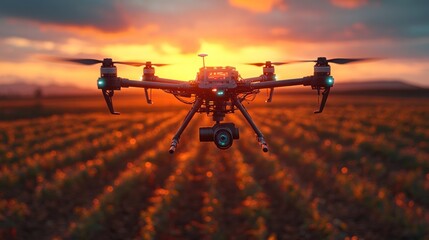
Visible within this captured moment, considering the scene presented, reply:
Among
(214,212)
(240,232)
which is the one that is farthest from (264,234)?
(214,212)

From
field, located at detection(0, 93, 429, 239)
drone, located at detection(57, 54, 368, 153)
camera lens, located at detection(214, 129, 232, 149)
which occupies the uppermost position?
drone, located at detection(57, 54, 368, 153)

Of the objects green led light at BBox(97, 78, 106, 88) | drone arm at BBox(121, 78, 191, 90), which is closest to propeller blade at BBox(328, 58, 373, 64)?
drone arm at BBox(121, 78, 191, 90)

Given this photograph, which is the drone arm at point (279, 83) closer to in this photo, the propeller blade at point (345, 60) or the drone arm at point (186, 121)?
the propeller blade at point (345, 60)

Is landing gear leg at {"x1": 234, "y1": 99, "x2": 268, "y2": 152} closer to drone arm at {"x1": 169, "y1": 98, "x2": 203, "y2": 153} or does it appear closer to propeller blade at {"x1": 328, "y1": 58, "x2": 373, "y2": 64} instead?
drone arm at {"x1": 169, "y1": 98, "x2": 203, "y2": 153}

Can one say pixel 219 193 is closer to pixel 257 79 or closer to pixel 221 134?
pixel 257 79

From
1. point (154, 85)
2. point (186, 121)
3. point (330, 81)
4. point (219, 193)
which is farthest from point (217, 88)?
point (219, 193)

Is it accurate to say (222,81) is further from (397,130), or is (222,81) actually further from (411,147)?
(397,130)

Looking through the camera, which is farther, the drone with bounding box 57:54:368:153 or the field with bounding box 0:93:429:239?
the field with bounding box 0:93:429:239

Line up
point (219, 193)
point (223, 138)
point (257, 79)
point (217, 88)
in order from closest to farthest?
point (217, 88), point (223, 138), point (257, 79), point (219, 193)
